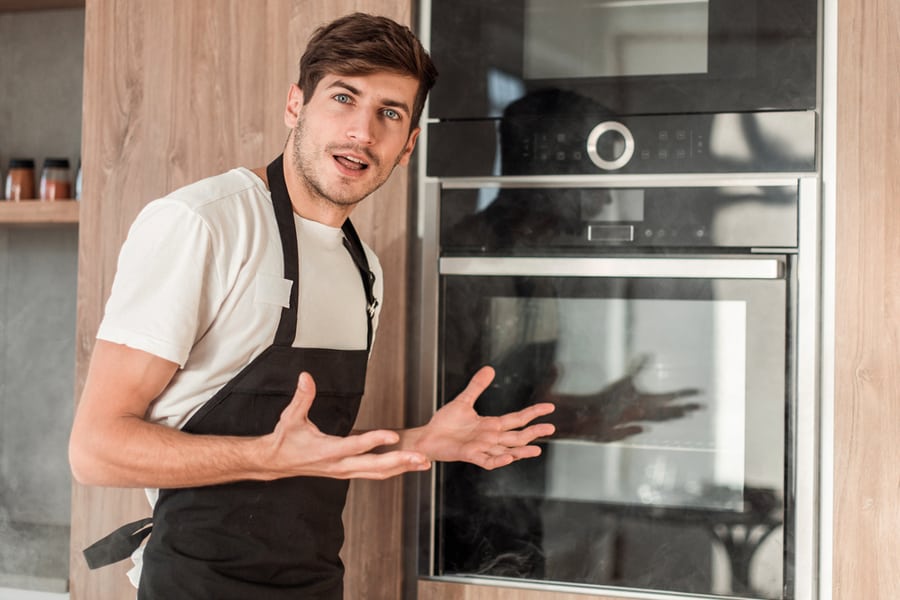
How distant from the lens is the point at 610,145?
1387 mm

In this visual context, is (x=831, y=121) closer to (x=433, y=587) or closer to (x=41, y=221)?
(x=433, y=587)

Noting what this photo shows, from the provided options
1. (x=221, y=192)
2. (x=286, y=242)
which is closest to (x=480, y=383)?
(x=286, y=242)

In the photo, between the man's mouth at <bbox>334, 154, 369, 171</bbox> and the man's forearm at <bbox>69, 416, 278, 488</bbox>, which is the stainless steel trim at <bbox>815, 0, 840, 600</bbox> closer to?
the man's mouth at <bbox>334, 154, 369, 171</bbox>

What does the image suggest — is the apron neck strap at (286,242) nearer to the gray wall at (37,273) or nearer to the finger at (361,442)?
the finger at (361,442)

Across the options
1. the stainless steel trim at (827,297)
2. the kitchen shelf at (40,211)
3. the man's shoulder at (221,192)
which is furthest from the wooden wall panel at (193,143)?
the stainless steel trim at (827,297)

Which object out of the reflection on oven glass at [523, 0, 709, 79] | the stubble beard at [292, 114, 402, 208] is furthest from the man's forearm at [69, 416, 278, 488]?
the reflection on oven glass at [523, 0, 709, 79]

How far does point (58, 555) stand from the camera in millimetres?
1986

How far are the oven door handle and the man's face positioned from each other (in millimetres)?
259

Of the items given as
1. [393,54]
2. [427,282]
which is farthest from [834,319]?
[393,54]

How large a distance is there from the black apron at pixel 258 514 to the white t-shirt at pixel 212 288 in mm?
20

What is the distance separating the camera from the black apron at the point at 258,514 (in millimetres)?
1110

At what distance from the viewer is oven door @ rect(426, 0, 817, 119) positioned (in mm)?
1320

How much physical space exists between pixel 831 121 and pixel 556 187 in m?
0.43

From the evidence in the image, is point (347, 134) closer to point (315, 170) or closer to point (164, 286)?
point (315, 170)
